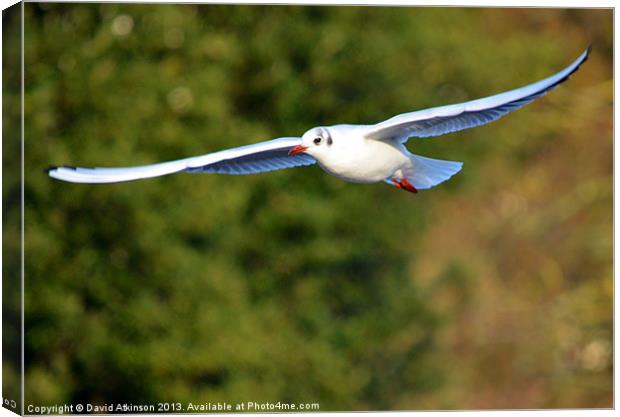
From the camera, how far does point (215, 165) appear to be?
394 centimetres

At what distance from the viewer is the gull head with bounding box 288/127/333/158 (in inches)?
145

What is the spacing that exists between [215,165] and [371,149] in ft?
1.46

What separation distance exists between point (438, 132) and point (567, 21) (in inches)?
250

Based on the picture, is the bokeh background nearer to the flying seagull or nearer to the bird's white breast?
the flying seagull

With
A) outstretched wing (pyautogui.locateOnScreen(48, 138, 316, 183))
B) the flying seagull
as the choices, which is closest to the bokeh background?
outstretched wing (pyautogui.locateOnScreen(48, 138, 316, 183))

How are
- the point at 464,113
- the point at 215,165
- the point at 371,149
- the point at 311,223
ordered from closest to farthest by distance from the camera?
the point at 464,113 → the point at 371,149 → the point at 215,165 → the point at 311,223

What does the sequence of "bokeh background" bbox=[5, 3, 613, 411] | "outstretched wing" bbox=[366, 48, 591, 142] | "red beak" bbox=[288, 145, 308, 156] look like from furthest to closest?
"bokeh background" bbox=[5, 3, 613, 411], "red beak" bbox=[288, 145, 308, 156], "outstretched wing" bbox=[366, 48, 591, 142]

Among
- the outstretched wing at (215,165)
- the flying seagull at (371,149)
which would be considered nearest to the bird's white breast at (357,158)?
the flying seagull at (371,149)

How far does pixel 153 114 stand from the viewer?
7625 millimetres

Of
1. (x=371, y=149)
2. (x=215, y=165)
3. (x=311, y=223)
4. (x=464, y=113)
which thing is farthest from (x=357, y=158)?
(x=311, y=223)

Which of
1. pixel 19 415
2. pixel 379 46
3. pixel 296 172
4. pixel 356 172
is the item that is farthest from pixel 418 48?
pixel 356 172

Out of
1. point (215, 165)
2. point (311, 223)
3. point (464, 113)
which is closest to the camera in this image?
point (464, 113)

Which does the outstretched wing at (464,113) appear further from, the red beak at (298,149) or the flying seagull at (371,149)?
the red beak at (298,149)

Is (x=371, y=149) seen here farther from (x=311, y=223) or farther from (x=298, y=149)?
(x=311, y=223)
